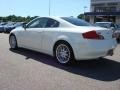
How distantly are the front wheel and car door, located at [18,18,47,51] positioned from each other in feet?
3.18

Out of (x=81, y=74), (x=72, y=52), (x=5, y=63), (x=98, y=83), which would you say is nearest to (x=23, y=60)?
(x=5, y=63)

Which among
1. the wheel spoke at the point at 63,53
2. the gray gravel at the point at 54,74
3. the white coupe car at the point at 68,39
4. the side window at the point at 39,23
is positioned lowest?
the gray gravel at the point at 54,74

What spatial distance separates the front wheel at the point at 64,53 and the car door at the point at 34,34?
0.97 meters

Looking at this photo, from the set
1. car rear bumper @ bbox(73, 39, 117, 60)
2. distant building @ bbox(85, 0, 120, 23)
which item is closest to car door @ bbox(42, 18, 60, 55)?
car rear bumper @ bbox(73, 39, 117, 60)

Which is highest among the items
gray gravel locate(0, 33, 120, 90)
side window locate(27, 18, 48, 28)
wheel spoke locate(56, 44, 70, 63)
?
side window locate(27, 18, 48, 28)

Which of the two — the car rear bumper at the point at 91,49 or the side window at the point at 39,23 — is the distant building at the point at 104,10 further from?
the car rear bumper at the point at 91,49

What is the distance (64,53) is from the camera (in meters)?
7.23

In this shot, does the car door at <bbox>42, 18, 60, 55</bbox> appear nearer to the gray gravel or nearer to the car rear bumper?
the gray gravel

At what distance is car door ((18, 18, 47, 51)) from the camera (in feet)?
27.0

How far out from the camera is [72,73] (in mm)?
6340

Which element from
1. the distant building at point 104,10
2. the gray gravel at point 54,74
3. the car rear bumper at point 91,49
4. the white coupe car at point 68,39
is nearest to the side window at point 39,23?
the white coupe car at point 68,39

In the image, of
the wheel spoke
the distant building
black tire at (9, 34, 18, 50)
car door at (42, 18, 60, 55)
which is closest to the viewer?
the wheel spoke

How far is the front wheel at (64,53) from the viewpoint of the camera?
7013mm

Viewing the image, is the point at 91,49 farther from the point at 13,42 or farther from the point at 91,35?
the point at 13,42
